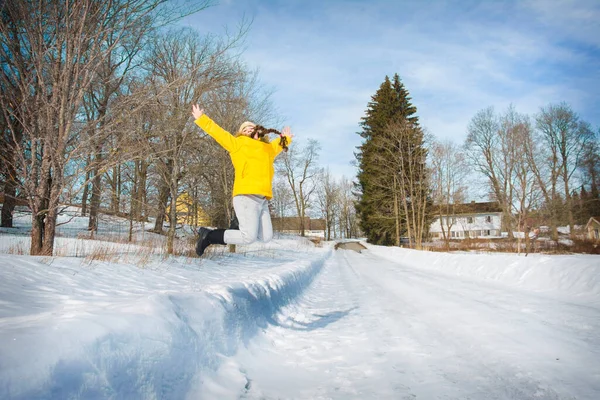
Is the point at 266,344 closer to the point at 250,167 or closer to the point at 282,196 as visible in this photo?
the point at 250,167

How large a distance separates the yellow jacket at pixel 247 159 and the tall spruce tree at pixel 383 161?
22.7 metres

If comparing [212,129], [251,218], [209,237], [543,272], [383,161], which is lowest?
[543,272]

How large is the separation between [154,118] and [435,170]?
81.3 feet

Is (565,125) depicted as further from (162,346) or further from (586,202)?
(162,346)

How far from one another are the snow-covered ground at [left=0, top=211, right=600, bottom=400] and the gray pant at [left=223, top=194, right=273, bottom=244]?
2.05ft

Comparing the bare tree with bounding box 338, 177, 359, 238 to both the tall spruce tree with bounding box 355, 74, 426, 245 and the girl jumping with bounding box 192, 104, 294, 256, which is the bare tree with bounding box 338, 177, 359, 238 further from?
the girl jumping with bounding box 192, 104, 294, 256

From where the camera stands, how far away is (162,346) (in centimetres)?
163

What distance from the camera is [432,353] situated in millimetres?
2182

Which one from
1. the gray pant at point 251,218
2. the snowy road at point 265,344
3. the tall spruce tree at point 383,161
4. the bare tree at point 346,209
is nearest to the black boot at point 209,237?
the gray pant at point 251,218

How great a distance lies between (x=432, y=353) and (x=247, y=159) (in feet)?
8.85

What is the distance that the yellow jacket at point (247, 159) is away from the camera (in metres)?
3.60

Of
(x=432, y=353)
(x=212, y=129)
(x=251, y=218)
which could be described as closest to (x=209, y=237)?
(x=251, y=218)

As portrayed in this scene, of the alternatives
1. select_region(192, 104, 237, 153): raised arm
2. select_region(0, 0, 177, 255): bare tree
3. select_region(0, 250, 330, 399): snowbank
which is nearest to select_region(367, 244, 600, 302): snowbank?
select_region(0, 250, 330, 399): snowbank

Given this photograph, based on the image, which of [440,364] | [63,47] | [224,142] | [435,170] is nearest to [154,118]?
[63,47]
